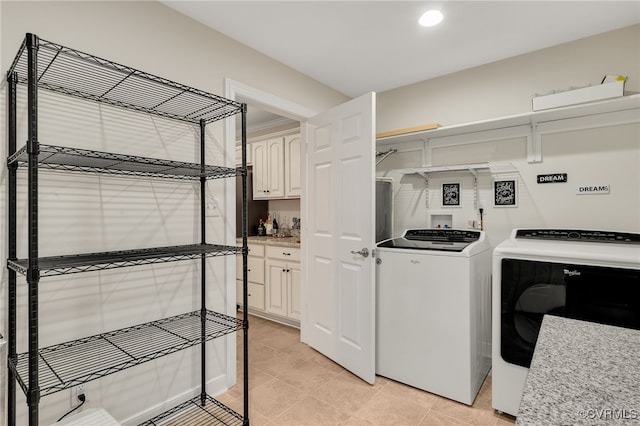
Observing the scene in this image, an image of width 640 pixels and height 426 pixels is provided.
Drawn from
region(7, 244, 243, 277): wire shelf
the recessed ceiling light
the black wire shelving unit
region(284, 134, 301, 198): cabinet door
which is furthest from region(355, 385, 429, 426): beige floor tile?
→ the recessed ceiling light

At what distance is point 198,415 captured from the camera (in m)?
1.98

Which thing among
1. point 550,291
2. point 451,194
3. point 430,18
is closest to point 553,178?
point 451,194

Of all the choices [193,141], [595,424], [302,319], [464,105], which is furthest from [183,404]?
[464,105]

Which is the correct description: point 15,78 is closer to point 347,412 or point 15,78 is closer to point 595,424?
point 595,424

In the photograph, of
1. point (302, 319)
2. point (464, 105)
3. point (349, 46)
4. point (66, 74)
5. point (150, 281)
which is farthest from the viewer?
point (302, 319)

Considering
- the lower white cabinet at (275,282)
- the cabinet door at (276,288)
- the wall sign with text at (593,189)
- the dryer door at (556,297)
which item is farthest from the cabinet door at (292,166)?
the wall sign with text at (593,189)

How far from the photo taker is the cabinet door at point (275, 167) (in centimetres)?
393

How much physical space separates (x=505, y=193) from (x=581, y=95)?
0.81 meters

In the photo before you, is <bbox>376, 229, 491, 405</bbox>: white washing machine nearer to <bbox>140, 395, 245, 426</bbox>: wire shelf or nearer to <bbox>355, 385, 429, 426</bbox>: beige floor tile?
<bbox>355, 385, 429, 426</bbox>: beige floor tile

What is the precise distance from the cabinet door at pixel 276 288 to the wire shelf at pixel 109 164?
168 centimetres

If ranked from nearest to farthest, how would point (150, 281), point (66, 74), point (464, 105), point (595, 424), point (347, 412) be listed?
1. point (595, 424)
2. point (66, 74)
3. point (150, 281)
4. point (347, 412)
5. point (464, 105)

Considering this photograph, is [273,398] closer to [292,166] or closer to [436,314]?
[436,314]

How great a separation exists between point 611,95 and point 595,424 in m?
2.33

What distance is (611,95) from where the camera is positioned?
203cm
